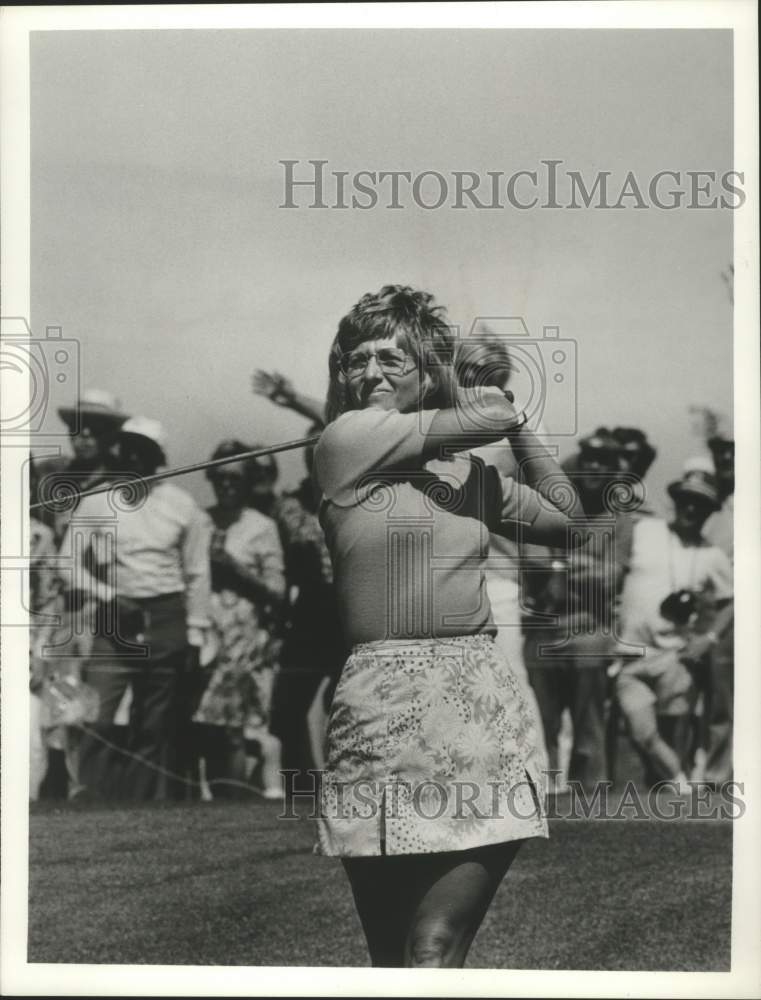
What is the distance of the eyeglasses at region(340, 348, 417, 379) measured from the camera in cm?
449

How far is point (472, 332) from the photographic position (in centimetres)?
455

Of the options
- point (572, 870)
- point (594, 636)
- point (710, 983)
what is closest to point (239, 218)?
point (594, 636)

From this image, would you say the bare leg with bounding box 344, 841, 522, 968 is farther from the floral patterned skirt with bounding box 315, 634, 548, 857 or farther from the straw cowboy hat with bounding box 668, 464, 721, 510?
the straw cowboy hat with bounding box 668, 464, 721, 510

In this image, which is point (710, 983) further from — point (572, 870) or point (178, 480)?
point (178, 480)

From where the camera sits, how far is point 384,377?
14.7 ft

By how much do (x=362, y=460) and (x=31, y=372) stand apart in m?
1.09

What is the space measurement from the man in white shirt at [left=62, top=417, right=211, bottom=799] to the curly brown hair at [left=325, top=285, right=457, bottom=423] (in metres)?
0.61

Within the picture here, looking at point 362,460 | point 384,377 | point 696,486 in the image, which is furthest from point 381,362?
point 696,486

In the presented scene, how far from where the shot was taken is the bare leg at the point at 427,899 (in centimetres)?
440

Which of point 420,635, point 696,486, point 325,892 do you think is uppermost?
point 696,486

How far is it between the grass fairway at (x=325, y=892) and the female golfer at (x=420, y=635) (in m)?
0.13

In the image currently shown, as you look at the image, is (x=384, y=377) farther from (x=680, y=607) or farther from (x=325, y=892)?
(x=325, y=892)

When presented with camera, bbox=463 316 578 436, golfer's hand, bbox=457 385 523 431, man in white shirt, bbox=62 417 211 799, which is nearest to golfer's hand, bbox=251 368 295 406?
man in white shirt, bbox=62 417 211 799

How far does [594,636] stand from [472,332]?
1004 millimetres
